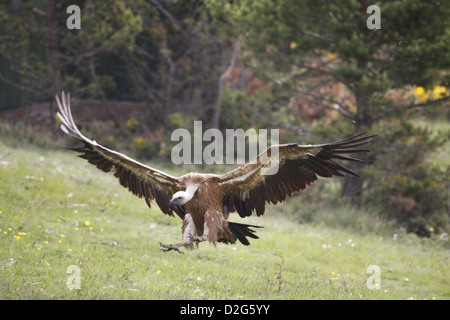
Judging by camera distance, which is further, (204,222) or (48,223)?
(48,223)

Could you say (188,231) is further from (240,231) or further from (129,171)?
(129,171)

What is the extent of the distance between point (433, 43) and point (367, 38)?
1.37 metres

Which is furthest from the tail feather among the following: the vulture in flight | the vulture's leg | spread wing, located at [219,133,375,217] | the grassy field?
the grassy field

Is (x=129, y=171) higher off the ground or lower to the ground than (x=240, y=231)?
higher

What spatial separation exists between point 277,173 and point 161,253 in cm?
284

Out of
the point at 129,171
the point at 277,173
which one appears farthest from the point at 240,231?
the point at 129,171

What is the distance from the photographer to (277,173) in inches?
227

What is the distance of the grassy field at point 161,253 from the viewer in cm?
621

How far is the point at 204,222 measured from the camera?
5.91m

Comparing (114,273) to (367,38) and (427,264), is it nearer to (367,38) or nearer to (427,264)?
(427,264)

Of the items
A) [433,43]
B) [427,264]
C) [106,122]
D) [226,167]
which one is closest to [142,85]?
[106,122]

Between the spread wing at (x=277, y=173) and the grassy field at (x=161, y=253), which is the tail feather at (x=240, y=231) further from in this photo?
the grassy field at (x=161, y=253)

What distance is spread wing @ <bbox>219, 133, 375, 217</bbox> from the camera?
5336 millimetres

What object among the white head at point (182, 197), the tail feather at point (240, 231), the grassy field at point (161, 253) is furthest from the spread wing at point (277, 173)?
the grassy field at point (161, 253)
